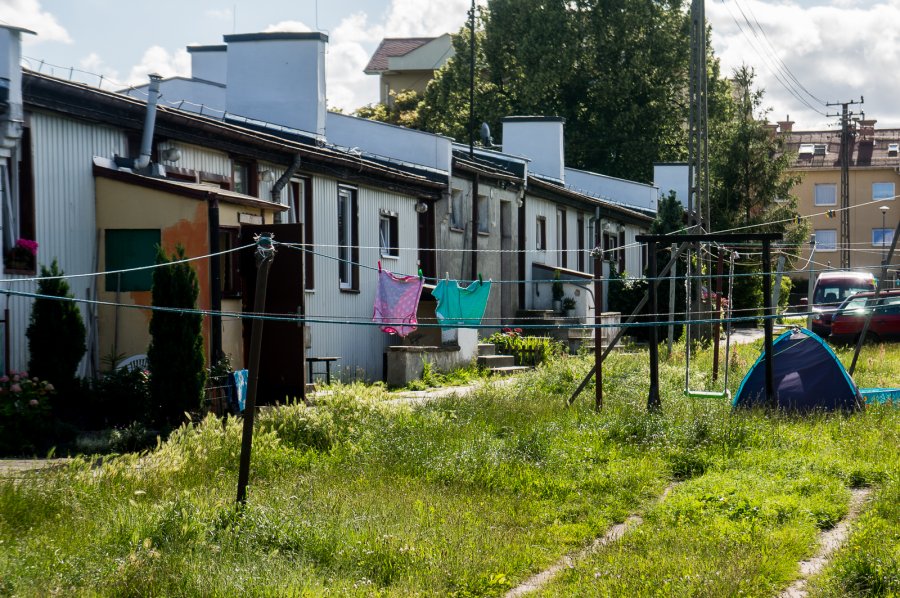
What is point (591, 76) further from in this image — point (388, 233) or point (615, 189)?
point (388, 233)

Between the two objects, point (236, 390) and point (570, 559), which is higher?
point (236, 390)

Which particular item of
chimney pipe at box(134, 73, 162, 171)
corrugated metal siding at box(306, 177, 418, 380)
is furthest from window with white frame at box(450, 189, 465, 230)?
chimney pipe at box(134, 73, 162, 171)

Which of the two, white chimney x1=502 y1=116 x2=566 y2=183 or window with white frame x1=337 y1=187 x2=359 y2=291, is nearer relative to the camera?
window with white frame x1=337 y1=187 x2=359 y2=291

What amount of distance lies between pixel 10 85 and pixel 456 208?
15.5 metres

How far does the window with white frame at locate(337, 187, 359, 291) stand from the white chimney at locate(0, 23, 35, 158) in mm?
8999

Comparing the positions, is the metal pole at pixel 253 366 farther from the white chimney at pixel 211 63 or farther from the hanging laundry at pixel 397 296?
the white chimney at pixel 211 63

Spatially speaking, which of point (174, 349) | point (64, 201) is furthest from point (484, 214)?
point (174, 349)

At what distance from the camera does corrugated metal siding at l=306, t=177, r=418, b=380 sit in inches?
822

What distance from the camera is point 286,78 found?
80.1ft

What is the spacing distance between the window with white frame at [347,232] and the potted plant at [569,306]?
1050 centimetres

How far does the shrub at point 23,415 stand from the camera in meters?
12.2

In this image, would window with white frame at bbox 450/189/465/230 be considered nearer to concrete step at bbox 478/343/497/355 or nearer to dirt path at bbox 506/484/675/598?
concrete step at bbox 478/343/497/355

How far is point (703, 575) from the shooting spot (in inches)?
300

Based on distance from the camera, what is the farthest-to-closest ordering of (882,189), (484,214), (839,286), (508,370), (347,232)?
(882,189)
(839,286)
(484,214)
(508,370)
(347,232)
